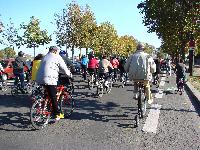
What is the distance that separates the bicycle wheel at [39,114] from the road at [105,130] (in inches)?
7.5

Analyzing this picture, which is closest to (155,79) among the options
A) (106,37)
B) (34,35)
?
(34,35)

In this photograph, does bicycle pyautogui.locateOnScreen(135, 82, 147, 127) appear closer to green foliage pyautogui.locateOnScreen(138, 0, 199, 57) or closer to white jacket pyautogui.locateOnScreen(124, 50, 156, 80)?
white jacket pyautogui.locateOnScreen(124, 50, 156, 80)

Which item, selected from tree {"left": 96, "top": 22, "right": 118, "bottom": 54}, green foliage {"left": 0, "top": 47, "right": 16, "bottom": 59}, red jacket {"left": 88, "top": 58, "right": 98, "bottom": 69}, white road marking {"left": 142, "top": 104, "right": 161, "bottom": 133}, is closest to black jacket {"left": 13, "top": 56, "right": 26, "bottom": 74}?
→ red jacket {"left": 88, "top": 58, "right": 98, "bottom": 69}

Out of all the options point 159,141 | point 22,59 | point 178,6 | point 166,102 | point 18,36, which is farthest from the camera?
point 18,36

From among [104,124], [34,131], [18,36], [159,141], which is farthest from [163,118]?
[18,36]

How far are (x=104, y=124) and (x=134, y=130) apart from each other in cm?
101

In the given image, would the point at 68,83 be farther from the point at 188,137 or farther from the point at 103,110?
the point at 188,137

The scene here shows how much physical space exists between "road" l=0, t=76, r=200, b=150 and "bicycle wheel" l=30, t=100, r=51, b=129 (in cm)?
19

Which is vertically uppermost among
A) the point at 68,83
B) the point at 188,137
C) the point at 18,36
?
the point at 18,36

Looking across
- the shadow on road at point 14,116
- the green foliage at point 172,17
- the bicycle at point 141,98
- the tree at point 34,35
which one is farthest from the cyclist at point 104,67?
the tree at point 34,35

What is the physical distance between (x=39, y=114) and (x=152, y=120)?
3137mm

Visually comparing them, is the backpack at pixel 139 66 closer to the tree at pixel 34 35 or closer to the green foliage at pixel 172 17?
the green foliage at pixel 172 17

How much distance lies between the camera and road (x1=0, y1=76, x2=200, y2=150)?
24.8 feet

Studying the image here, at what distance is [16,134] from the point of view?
27.5 ft
